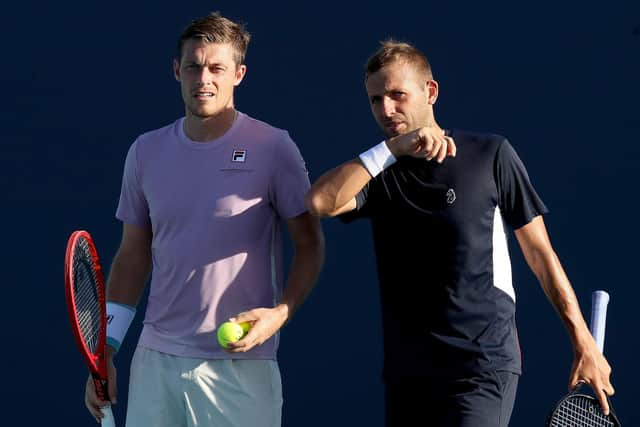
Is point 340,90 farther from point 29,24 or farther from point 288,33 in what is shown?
point 29,24

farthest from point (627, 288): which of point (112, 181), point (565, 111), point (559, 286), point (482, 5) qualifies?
point (112, 181)

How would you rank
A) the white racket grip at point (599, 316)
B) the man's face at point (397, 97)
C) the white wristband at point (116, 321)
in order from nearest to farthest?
the man's face at point (397, 97) → the white racket grip at point (599, 316) → the white wristband at point (116, 321)

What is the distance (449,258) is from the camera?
141 inches

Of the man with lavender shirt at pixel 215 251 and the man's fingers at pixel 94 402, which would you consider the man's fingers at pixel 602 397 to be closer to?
the man with lavender shirt at pixel 215 251

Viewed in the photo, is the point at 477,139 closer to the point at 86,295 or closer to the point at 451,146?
the point at 451,146

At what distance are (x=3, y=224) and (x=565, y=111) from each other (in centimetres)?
210

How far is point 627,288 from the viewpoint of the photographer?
202 inches

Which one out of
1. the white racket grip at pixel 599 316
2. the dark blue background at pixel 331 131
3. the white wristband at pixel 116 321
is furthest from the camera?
the dark blue background at pixel 331 131

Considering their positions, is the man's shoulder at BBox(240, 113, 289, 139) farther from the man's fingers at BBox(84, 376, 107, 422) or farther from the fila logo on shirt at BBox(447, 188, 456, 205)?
the man's fingers at BBox(84, 376, 107, 422)

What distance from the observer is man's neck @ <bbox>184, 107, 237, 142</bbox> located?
384cm

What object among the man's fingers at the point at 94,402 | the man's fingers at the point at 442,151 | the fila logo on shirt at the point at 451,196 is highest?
the man's fingers at the point at 442,151

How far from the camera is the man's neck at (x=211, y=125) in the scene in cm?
384

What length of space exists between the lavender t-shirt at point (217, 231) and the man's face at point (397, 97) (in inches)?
10.3

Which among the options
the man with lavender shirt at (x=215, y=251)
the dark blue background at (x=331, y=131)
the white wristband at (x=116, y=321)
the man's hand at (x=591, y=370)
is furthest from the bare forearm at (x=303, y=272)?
the dark blue background at (x=331, y=131)
